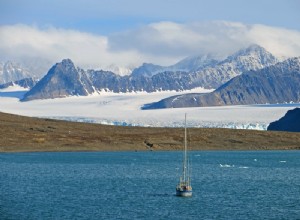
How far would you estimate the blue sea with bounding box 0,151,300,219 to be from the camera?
53.5 m

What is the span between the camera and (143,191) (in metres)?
66.8

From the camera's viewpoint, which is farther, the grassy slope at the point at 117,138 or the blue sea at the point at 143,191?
the grassy slope at the point at 117,138

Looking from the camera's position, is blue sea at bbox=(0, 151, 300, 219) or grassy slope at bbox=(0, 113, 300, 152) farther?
grassy slope at bbox=(0, 113, 300, 152)

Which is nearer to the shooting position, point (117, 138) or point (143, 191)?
point (143, 191)

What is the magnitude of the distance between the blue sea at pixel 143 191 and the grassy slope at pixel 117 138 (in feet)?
103

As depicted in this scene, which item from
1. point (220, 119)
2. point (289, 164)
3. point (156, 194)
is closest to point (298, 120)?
point (220, 119)

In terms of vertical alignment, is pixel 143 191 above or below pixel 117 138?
below

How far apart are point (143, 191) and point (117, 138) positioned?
7634cm

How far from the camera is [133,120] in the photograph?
198 m

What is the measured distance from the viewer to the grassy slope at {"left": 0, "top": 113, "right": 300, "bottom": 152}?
445 feet

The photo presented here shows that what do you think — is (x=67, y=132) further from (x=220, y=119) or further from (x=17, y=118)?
(x=220, y=119)

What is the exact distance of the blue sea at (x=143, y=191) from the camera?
53.5 meters

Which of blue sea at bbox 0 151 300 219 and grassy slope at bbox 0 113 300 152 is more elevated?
grassy slope at bbox 0 113 300 152

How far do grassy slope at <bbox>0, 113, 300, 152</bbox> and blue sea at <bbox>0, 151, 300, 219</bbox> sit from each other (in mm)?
31269
